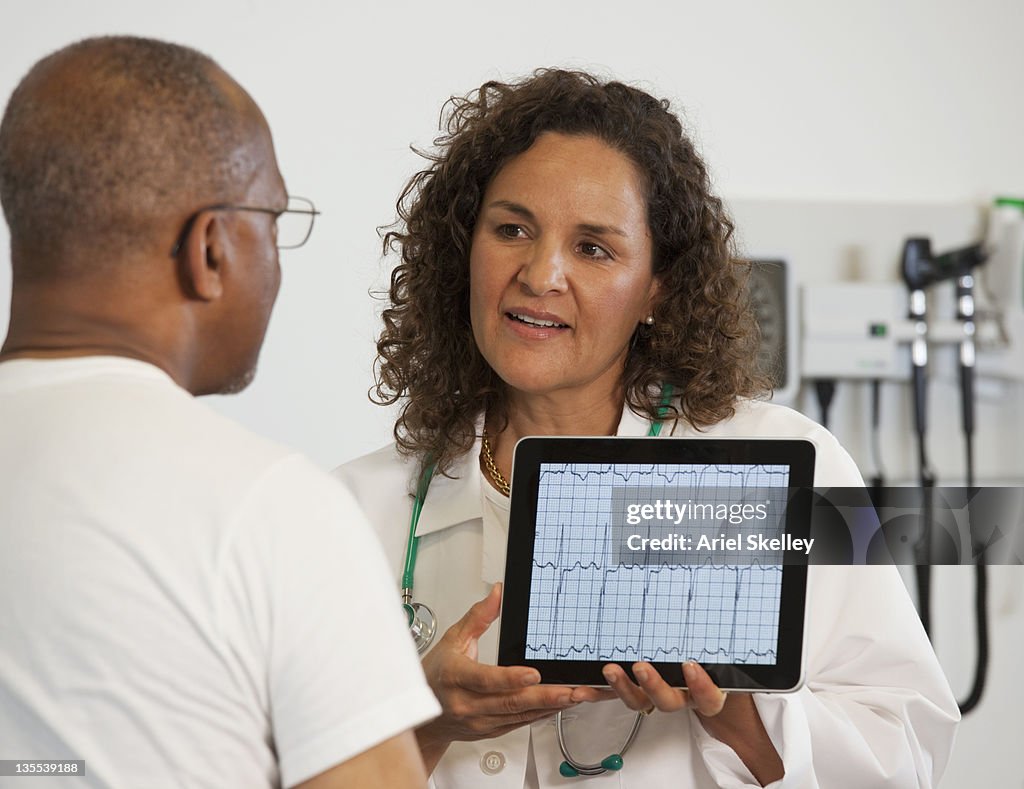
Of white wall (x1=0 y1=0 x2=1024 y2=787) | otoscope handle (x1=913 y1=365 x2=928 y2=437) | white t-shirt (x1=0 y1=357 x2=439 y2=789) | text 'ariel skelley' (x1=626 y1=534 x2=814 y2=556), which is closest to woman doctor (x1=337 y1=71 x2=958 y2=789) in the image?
text 'ariel skelley' (x1=626 y1=534 x2=814 y2=556)

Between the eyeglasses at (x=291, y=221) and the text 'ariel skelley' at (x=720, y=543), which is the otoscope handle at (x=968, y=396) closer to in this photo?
the text 'ariel skelley' at (x=720, y=543)

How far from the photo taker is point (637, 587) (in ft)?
3.28

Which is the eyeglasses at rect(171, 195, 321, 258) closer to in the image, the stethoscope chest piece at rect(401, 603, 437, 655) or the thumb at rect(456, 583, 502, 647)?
the thumb at rect(456, 583, 502, 647)

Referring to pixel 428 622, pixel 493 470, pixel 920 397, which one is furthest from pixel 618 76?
pixel 428 622

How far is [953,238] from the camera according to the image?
214 centimetres

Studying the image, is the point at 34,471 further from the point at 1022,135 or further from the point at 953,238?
the point at 1022,135

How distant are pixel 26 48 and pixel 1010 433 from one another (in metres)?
1.85

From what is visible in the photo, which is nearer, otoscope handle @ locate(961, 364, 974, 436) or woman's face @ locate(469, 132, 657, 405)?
woman's face @ locate(469, 132, 657, 405)

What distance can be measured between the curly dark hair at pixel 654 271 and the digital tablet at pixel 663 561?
0.89 feet

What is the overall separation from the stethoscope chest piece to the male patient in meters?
0.50

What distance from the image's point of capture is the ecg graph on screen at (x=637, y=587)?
0.98m

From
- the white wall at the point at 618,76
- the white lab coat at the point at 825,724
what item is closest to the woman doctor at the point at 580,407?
the white lab coat at the point at 825,724

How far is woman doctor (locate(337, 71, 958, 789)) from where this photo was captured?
3.53 feet

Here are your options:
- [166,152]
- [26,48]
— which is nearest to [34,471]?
[166,152]
